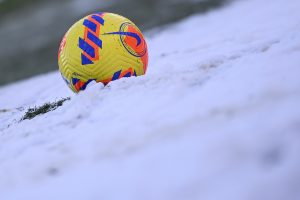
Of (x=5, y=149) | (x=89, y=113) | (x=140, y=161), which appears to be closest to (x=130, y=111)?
(x=89, y=113)

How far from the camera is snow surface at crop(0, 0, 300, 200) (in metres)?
2.18

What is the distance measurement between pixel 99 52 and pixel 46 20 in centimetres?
1149

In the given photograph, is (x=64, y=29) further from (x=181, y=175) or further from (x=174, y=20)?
(x=181, y=175)

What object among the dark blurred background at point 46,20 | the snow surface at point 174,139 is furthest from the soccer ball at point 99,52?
the dark blurred background at point 46,20

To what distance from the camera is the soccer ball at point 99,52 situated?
415 centimetres

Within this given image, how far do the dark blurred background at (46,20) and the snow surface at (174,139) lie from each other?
737 cm

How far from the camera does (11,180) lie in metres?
2.69

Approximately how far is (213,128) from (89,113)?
123 centimetres

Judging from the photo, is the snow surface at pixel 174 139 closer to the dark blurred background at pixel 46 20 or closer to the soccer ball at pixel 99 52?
the soccer ball at pixel 99 52

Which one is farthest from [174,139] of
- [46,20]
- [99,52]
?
[46,20]

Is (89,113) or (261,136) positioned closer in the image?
(261,136)

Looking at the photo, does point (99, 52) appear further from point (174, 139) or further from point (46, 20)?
point (46, 20)

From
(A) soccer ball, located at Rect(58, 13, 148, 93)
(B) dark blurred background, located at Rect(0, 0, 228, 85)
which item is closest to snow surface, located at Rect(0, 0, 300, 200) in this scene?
(A) soccer ball, located at Rect(58, 13, 148, 93)

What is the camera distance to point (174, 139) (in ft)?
8.29
